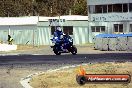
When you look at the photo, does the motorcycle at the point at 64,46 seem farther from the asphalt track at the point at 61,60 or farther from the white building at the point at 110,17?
the white building at the point at 110,17

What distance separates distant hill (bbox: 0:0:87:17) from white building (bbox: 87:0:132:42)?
43.9m

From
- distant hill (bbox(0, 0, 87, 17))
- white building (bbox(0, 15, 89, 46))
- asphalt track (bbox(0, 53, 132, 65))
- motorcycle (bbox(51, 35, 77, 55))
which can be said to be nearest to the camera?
asphalt track (bbox(0, 53, 132, 65))

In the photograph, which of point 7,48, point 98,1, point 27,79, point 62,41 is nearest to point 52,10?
point 98,1

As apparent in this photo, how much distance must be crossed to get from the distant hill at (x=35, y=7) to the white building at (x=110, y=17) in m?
43.9

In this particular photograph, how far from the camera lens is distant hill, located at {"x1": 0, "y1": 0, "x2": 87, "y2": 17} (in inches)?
4402

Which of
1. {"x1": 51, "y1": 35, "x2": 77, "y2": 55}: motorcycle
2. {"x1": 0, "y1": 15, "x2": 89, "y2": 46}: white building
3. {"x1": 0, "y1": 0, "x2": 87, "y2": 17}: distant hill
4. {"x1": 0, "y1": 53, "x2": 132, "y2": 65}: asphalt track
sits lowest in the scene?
{"x1": 0, "y1": 53, "x2": 132, "y2": 65}: asphalt track

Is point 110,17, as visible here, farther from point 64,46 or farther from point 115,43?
point 64,46

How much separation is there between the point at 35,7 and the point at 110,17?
51688 mm

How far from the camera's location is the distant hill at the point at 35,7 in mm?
111812

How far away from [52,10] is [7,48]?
68639mm

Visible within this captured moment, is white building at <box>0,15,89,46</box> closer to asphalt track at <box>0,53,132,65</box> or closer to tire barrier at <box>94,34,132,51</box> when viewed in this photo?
tire barrier at <box>94,34,132,51</box>

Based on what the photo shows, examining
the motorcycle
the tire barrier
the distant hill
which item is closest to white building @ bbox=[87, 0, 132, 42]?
the tire barrier

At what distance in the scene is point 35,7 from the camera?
370 feet

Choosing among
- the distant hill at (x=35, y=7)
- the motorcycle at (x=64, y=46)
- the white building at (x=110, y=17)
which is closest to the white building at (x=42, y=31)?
the white building at (x=110, y=17)
